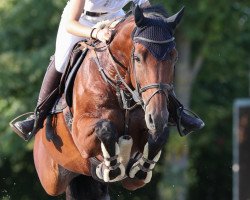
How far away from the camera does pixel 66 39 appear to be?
34.2 ft

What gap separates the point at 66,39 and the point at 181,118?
140cm

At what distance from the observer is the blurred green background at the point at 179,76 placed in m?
22.7

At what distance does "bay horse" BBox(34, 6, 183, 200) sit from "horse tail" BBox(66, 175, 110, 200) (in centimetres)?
82

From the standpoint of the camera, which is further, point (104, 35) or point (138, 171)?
point (138, 171)

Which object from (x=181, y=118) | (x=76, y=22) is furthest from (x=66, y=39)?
(x=181, y=118)

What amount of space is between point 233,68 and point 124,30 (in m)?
16.5

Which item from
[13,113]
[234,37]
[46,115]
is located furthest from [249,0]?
[46,115]

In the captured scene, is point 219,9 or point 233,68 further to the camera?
point 233,68

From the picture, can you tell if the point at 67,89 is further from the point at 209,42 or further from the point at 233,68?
the point at 233,68

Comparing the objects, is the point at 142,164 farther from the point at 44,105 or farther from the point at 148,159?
the point at 44,105

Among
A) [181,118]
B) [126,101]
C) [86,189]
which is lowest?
[86,189]

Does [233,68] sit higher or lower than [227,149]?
higher

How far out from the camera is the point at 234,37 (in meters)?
24.5

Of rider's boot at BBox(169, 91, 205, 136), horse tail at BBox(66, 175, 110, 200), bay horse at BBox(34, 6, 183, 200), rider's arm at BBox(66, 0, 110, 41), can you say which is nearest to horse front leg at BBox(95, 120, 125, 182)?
bay horse at BBox(34, 6, 183, 200)
